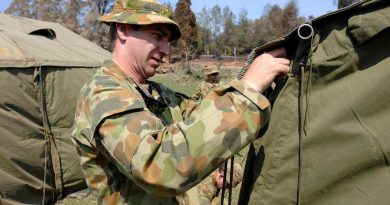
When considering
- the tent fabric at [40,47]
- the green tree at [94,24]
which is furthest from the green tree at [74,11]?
the tent fabric at [40,47]

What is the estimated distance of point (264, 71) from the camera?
1693 mm

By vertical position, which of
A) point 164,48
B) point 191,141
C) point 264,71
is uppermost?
point 164,48

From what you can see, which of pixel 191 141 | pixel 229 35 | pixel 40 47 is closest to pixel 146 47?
pixel 191 141

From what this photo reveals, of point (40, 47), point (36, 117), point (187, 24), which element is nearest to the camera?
point (36, 117)

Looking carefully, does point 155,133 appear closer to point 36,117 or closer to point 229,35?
point 36,117

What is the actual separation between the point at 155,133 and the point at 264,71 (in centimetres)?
47

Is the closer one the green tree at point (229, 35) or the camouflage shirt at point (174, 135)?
the camouflage shirt at point (174, 135)

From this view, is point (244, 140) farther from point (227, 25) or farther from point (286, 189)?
point (227, 25)

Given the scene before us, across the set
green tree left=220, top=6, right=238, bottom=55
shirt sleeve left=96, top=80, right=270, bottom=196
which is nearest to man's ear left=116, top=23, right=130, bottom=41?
shirt sleeve left=96, top=80, right=270, bottom=196

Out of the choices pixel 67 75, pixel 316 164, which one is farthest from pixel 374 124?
pixel 67 75

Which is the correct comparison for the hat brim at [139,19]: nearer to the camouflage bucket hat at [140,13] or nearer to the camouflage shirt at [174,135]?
the camouflage bucket hat at [140,13]

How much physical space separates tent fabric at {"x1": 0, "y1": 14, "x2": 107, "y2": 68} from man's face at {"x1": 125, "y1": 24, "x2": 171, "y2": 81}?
370 centimetres

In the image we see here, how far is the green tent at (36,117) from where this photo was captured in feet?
17.7

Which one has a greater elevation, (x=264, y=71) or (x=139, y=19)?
(x=139, y=19)
